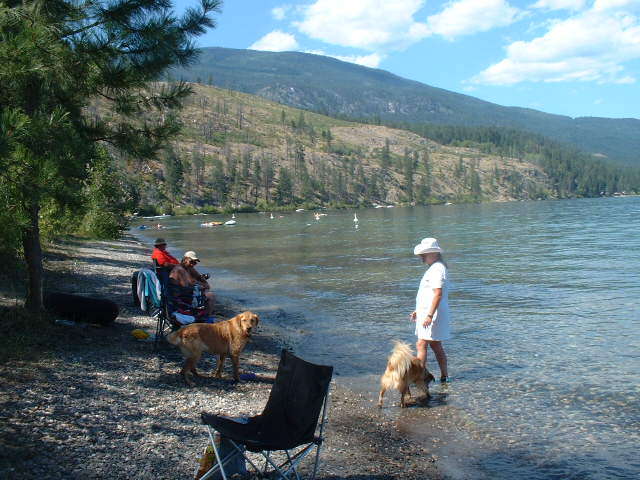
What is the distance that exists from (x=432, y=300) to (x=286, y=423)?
12.6 feet

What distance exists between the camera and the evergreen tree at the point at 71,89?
27.5 feet

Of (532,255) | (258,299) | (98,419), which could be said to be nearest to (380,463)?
(98,419)

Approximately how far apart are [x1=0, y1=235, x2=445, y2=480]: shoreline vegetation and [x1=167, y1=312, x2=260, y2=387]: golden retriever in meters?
0.32

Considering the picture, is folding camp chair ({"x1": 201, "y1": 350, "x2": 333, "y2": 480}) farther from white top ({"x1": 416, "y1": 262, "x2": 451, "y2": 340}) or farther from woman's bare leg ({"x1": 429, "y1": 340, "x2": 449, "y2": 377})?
woman's bare leg ({"x1": 429, "y1": 340, "x2": 449, "y2": 377})

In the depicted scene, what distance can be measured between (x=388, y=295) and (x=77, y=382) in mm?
13529

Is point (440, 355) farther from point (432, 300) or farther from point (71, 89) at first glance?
point (71, 89)

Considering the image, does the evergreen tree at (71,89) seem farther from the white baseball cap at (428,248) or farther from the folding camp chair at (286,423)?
the white baseball cap at (428,248)

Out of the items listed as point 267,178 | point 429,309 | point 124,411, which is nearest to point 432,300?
point 429,309

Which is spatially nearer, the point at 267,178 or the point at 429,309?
the point at 429,309

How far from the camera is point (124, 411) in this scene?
23.5 ft

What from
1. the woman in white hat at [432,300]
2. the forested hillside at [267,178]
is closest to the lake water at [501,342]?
the woman in white hat at [432,300]

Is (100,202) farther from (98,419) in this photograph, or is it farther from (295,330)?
(98,419)

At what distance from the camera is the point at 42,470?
533 cm

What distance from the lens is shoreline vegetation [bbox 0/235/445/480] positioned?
5.80 m
